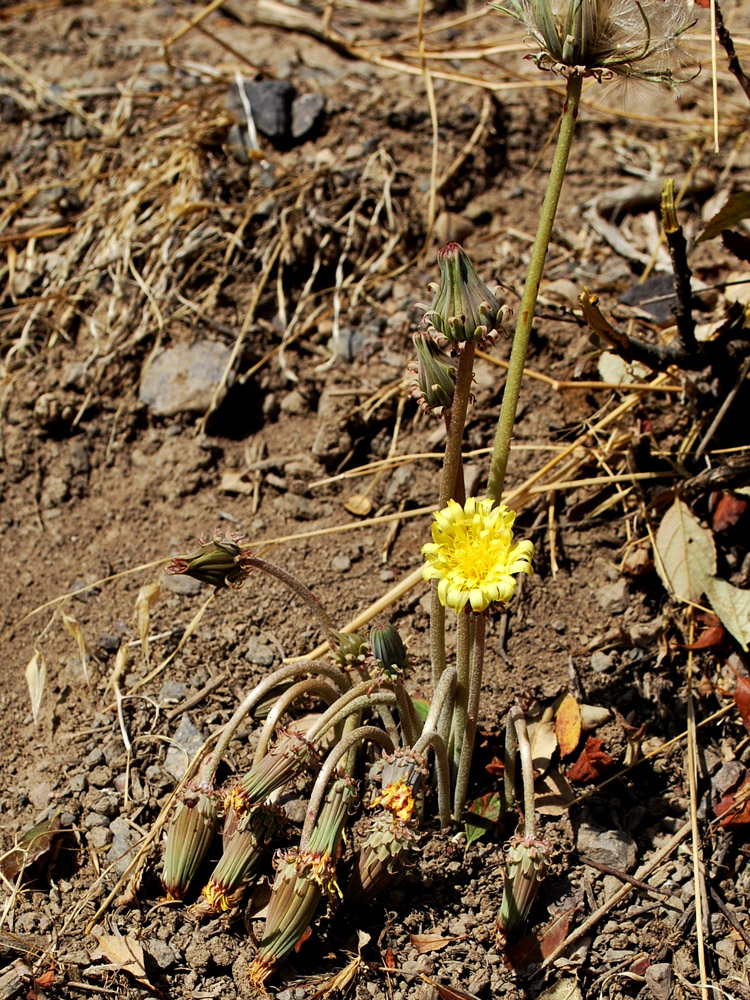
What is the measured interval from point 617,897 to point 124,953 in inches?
40.0

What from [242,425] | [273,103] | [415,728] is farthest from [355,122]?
[415,728]

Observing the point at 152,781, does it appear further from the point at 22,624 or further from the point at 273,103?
the point at 273,103

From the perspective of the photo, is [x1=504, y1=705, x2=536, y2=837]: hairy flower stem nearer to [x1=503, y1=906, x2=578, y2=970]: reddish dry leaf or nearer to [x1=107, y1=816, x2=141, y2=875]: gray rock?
[x1=503, y1=906, x2=578, y2=970]: reddish dry leaf

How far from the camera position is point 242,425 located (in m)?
3.01

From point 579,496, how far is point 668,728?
2.19ft

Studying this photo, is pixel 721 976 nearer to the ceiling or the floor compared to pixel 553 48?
nearer to the floor

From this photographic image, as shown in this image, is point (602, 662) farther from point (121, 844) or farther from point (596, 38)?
point (596, 38)

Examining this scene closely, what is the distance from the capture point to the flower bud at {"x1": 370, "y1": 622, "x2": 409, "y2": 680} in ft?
5.86

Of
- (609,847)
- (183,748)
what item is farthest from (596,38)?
(183,748)

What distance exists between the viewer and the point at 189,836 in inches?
72.9

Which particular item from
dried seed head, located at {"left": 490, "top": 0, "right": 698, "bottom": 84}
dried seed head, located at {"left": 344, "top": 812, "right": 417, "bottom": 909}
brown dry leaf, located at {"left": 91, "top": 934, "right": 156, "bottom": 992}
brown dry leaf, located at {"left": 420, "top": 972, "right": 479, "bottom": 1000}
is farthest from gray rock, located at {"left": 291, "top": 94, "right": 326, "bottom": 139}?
brown dry leaf, located at {"left": 420, "top": 972, "right": 479, "bottom": 1000}

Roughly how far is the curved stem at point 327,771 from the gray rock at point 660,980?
71 centimetres

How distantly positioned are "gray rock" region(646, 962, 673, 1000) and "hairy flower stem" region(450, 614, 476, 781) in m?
0.54

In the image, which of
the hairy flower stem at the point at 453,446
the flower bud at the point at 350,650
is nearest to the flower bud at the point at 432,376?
the hairy flower stem at the point at 453,446
